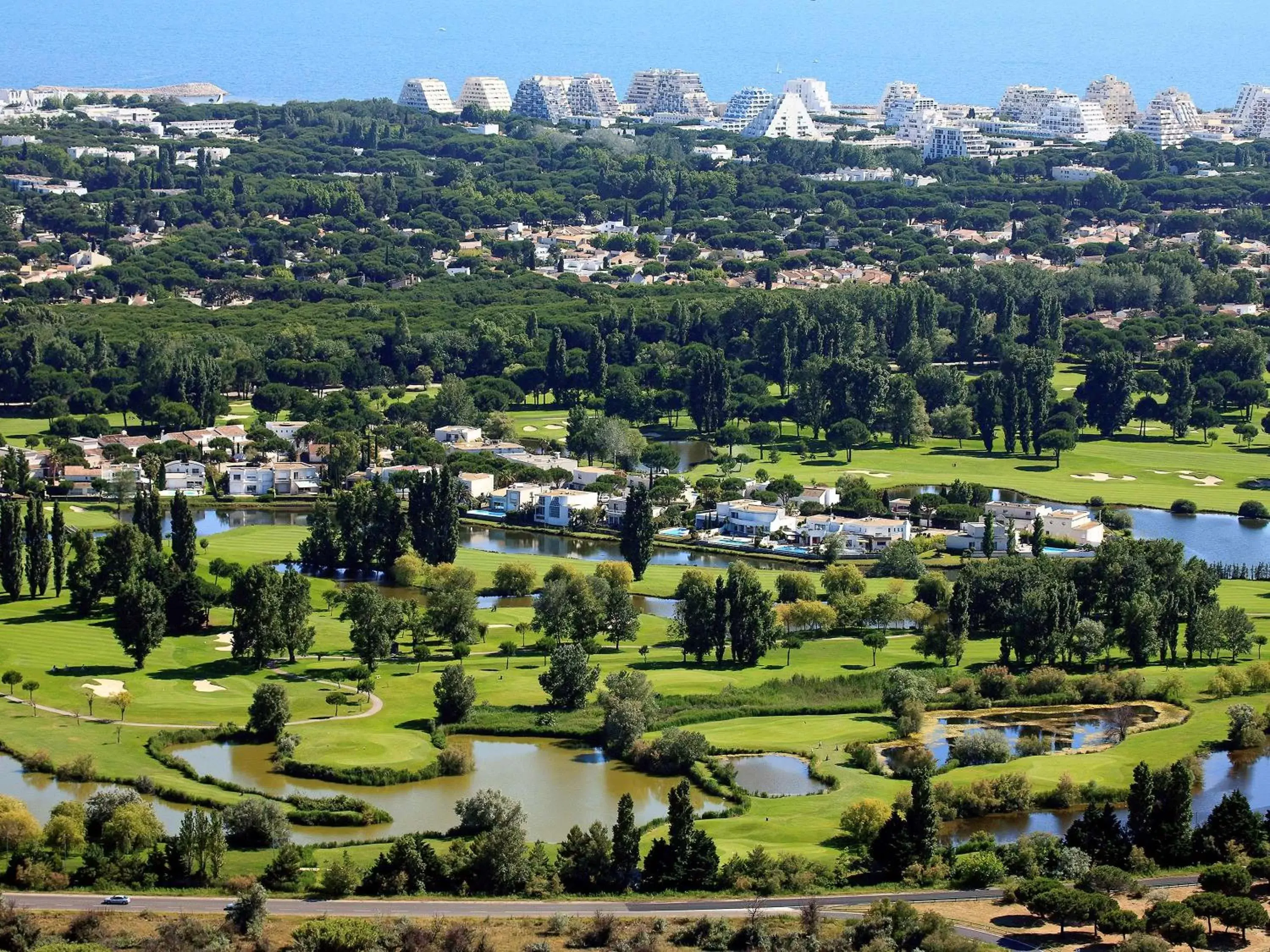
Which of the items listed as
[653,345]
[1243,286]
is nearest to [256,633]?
[653,345]

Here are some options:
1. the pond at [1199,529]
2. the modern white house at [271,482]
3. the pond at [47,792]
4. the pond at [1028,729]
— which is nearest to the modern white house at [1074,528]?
the pond at [1199,529]

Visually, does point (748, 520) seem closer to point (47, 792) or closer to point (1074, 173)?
point (47, 792)

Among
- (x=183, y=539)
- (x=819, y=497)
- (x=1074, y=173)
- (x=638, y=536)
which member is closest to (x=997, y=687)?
(x=638, y=536)

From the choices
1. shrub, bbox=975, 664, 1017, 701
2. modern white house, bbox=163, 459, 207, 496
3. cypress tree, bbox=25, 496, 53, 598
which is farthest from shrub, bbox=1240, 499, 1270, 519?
cypress tree, bbox=25, 496, 53, 598

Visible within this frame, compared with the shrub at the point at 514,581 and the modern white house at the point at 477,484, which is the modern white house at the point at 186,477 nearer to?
the modern white house at the point at 477,484

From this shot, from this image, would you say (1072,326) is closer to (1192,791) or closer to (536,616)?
(536,616)
